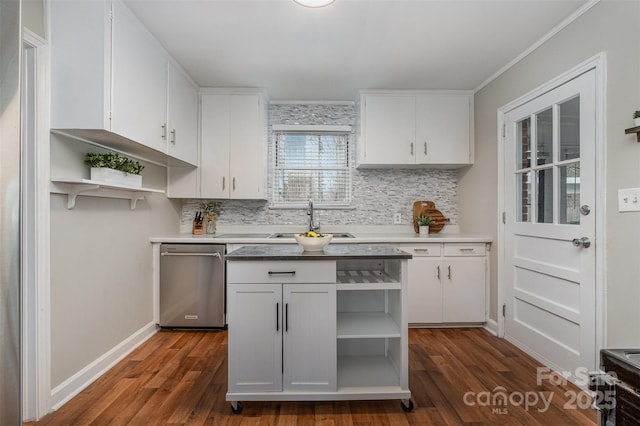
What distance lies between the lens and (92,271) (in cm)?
218

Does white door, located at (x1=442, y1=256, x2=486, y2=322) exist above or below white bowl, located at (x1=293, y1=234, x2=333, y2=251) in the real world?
below

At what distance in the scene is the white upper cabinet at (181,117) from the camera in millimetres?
2715

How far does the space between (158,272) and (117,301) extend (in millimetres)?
593

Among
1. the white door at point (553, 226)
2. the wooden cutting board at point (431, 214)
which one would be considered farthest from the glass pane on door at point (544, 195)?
the wooden cutting board at point (431, 214)

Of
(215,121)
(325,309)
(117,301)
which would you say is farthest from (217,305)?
(215,121)

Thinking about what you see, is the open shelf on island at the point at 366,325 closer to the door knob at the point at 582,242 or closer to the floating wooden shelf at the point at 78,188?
the door knob at the point at 582,242

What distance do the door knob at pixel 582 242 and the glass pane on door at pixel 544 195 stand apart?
12.0 inches

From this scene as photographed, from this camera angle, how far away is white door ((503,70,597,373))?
2.00 m

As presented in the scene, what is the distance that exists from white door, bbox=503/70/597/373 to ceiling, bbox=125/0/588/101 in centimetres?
55

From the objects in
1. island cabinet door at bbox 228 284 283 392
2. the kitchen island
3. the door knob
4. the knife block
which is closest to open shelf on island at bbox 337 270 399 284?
the kitchen island

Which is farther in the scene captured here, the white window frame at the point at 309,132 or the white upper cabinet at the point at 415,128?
the white window frame at the point at 309,132

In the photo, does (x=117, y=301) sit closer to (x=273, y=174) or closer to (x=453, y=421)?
(x=273, y=174)

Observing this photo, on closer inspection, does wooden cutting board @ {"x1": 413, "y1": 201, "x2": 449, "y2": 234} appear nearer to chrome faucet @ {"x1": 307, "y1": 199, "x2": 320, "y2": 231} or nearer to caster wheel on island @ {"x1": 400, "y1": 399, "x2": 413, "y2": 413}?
chrome faucet @ {"x1": 307, "y1": 199, "x2": 320, "y2": 231}

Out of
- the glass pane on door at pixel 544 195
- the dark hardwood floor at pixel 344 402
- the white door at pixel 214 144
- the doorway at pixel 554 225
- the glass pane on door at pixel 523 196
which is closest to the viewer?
the dark hardwood floor at pixel 344 402
